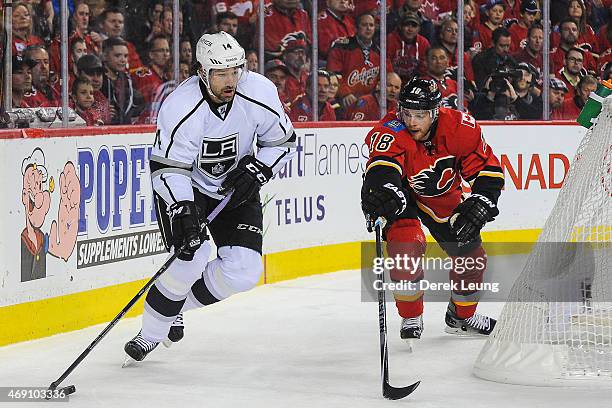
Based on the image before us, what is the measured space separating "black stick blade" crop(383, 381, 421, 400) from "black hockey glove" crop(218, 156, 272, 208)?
882 millimetres

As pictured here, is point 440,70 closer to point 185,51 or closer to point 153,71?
point 185,51

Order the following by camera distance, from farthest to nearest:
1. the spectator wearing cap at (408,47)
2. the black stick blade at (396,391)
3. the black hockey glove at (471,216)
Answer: the spectator wearing cap at (408,47)
the black hockey glove at (471,216)
the black stick blade at (396,391)

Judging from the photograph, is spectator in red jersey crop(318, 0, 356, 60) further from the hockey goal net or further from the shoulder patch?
the hockey goal net

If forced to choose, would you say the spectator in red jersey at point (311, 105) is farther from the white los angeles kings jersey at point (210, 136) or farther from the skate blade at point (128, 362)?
the skate blade at point (128, 362)

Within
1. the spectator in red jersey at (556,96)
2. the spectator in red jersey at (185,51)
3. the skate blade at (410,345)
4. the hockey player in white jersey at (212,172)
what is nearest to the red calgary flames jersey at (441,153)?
the hockey player in white jersey at (212,172)

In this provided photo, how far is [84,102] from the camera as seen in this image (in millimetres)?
5543

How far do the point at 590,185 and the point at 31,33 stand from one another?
2359mm

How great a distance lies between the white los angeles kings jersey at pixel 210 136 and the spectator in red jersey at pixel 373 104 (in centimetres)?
305

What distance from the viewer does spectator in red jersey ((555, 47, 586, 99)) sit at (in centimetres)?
870

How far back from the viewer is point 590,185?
4340 millimetres

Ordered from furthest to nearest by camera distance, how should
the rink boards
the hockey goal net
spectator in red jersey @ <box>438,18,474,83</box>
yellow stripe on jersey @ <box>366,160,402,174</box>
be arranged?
spectator in red jersey @ <box>438,18,474,83</box>, the rink boards, yellow stripe on jersey @ <box>366,160,402,174</box>, the hockey goal net

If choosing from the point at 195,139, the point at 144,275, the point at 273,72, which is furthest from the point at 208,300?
the point at 273,72

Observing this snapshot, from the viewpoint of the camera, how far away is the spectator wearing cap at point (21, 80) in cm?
516

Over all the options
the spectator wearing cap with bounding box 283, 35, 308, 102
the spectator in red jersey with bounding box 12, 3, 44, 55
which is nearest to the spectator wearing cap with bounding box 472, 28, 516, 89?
the spectator wearing cap with bounding box 283, 35, 308, 102
